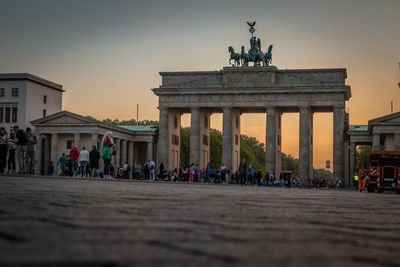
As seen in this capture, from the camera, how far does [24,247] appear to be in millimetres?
4445

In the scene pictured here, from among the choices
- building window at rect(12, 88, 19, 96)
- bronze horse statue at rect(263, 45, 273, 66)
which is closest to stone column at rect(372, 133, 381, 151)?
bronze horse statue at rect(263, 45, 273, 66)

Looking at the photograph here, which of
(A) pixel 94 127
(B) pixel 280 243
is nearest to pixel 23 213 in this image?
(B) pixel 280 243

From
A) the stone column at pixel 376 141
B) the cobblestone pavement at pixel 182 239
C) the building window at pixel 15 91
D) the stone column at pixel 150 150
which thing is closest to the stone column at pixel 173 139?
the stone column at pixel 150 150

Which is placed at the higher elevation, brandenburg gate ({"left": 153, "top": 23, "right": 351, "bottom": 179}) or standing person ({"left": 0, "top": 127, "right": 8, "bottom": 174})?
brandenburg gate ({"left": 153, "top": 23, "right": 351, "bottom": 179})

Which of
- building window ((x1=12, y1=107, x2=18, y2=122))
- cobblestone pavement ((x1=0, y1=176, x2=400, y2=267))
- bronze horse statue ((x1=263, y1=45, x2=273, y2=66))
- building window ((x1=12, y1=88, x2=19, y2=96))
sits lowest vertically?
cobblestone pavement ((x1=0, y1=176, x2=400, y2=267))

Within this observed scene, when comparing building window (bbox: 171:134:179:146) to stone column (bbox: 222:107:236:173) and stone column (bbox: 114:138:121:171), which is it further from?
stone column (bbox: 222:107:236:173)

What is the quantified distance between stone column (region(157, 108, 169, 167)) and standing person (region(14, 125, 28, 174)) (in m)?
55.5

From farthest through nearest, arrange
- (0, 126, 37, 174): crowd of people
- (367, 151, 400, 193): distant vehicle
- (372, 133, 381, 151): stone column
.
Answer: (372, 133, 381, 151): stone column → (367, 151, 400, 193): distant vehicle → (0, 126, 37, 174): crowd of people

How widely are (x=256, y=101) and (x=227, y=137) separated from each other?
19.5ft

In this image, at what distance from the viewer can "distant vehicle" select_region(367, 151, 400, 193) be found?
38.9 meters

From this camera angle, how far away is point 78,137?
8431 centimetres

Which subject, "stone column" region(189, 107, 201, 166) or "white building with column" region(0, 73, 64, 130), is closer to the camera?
"stone column" region(189, 107, 201, 166)

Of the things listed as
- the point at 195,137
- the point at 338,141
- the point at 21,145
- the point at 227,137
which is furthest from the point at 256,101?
the point at 21,145

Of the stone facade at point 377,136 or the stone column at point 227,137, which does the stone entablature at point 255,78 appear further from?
the stone facade at point 377,136
